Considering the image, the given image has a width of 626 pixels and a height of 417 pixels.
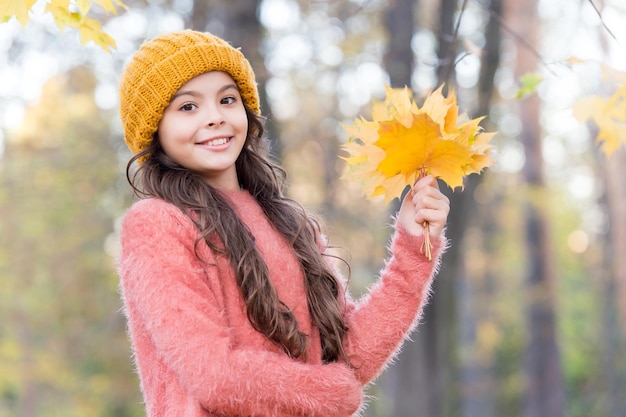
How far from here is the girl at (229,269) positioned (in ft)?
6.31

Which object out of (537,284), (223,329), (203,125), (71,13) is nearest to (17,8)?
(71,13)

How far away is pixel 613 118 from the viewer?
3412mm

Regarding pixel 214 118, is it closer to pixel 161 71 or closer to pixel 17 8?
pixel 161 71

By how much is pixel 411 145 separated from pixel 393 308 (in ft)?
1.66

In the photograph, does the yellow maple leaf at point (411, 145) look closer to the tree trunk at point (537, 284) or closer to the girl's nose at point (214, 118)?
the girl's nose at point (214, 118)

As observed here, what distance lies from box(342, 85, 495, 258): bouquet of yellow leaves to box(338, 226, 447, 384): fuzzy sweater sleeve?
22 centimetres

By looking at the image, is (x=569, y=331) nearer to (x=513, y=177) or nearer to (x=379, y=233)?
(x=513, y=177)

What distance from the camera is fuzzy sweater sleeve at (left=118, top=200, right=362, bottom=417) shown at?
188cm

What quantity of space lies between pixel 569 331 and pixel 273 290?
20.7 meters

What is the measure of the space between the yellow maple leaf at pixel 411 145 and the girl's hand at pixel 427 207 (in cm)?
3

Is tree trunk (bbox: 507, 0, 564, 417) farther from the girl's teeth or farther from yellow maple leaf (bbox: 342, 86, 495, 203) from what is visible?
the girl's teeth

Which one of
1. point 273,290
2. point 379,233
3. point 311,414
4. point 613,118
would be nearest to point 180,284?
point 273,290

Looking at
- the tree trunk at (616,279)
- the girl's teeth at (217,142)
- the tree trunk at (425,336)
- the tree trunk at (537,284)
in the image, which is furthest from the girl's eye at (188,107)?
the tree trunk at (537,284)

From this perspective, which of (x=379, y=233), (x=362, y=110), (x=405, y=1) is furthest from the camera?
(x=379, y=233)
